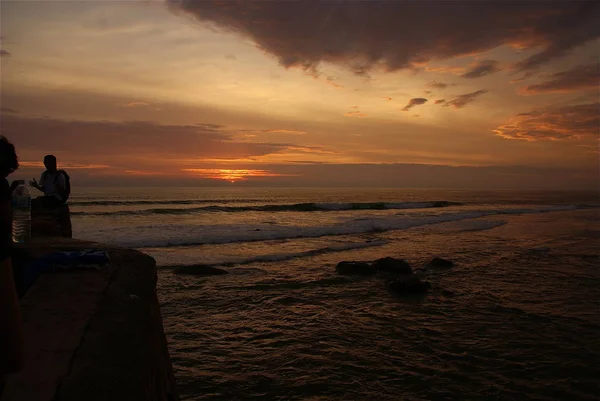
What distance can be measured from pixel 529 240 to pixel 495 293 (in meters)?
14.3

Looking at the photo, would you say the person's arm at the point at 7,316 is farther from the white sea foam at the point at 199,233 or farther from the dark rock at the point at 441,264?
the white sea foam at the point at 199,233

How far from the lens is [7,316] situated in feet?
6.71

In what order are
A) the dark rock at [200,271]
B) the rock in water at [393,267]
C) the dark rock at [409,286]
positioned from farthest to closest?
the rock in water at [393,267]
the dark rock at [200,271]
the dark rock at [409,286]

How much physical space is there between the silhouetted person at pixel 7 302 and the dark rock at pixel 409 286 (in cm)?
1018

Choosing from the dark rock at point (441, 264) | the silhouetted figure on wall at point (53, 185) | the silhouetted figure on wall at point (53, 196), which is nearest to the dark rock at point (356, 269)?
the dark rock at point (441, 264)

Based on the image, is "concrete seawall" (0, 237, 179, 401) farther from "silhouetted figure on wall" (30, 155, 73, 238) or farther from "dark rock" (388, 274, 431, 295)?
"dark rock" (388, 274, 431, 295)

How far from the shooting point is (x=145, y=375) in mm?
3141

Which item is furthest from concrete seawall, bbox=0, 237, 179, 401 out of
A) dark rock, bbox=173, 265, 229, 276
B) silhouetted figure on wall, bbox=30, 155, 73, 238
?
dark rock, bbox=173, 265, 229, 276

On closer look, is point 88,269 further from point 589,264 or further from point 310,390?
point 589,264

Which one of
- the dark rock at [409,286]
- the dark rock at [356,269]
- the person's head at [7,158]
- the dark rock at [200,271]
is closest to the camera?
the person's head at [7,158]

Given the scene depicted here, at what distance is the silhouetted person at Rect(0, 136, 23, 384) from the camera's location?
2.04m

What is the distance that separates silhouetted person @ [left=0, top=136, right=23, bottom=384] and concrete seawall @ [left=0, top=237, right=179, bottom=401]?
0.63 meters

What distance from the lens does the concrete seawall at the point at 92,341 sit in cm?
272

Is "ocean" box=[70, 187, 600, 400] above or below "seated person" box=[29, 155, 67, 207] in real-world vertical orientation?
below
